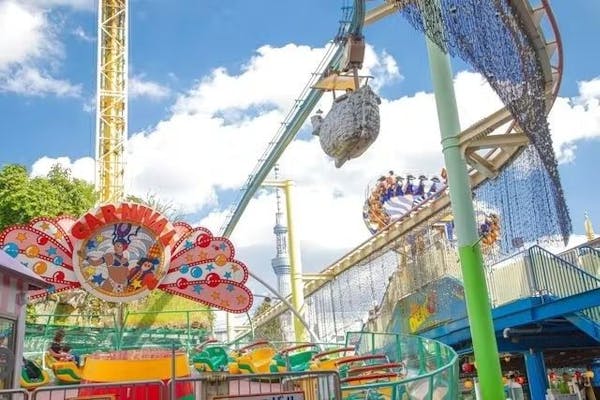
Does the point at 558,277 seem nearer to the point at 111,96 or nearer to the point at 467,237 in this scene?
the point at 467,237

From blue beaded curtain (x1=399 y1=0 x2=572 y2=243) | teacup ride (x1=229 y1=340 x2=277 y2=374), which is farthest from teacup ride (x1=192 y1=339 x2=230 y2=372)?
blue beaded curtain (x1=399 y1=0 x2=572 y2=243)

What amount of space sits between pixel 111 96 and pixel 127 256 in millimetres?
35087

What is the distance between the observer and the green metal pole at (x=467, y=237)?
422 inches

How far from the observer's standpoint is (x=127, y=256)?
14.9 m

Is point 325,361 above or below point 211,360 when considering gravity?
below

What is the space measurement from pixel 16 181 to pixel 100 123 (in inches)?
825

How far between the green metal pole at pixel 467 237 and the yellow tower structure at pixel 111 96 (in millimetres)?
34389

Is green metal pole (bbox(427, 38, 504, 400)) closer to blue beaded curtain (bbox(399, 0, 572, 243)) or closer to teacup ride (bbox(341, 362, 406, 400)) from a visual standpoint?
blue beaded curtain (bbox(399, 0, 572, 243))

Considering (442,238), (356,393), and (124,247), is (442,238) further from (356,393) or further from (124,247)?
(356,393)

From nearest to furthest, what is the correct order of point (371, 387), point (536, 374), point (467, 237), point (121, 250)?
point (371, 387) < point (467, 237) < point (121, 250) < point (536, 374)

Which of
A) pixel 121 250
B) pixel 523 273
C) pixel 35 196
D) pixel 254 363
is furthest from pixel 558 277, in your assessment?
pixel 35 196

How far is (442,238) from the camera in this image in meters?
21.1

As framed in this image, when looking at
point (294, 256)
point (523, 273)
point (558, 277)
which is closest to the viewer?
point (558, 277)

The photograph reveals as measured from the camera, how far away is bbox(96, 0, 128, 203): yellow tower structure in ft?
147
